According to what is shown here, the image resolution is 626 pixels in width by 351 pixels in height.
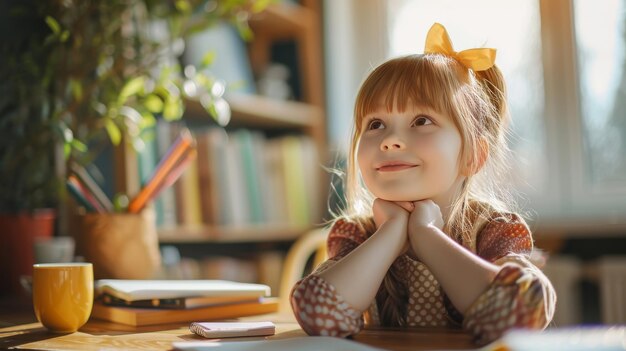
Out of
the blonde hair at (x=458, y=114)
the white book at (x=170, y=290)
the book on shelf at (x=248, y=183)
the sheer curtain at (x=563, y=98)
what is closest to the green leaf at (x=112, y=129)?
the white book at (x=170, y=290)

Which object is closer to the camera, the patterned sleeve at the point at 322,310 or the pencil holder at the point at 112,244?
the patterned sleeve at the point at 322,310

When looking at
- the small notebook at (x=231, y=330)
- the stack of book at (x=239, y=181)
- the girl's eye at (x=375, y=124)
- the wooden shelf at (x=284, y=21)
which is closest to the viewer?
the small notebook at (x=231, y=330)

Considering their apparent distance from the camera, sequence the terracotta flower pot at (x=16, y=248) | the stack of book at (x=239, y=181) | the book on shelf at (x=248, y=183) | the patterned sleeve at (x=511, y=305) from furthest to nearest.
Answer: the book on shelf at (x=248, y=183), the stack of book at (x=239, y=181), the terracotta flower pot at (x=16, y=248), the patterned sleeve at (x=511, y=305)

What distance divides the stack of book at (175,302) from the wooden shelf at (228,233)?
0.78 meters

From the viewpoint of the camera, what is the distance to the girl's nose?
0.84 meters

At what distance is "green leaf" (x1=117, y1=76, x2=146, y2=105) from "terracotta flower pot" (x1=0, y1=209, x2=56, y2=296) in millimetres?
308

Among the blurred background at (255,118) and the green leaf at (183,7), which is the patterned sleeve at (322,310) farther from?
the green leaf at (183,7)

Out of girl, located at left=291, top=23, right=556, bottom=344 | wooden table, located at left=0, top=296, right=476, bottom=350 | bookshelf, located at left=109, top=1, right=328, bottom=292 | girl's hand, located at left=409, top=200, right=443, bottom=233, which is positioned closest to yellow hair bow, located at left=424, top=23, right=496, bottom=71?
girl, located at left=291, top=23, right=556, bottom=344

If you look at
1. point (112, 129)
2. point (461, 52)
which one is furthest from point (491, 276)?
point (112, 129)

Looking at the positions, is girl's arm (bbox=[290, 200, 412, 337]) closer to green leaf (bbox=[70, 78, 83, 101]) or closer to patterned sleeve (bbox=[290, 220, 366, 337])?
patterned sleeve (bbox=[290, 220, 366, 337])

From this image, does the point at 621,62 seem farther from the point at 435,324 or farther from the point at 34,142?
the point at 34,142

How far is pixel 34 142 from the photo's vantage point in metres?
1.37

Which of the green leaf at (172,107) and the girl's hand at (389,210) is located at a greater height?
the green leaf at (172,107)

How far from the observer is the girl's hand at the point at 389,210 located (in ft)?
2.78
